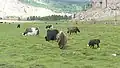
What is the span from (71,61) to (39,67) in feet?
10.3

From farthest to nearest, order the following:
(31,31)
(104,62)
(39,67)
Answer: (31,31), (104,62), (39,67)

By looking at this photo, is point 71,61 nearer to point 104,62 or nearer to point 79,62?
point 79,62

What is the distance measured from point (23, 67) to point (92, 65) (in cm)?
392

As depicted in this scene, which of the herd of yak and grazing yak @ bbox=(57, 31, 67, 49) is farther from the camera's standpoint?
the herd of yak

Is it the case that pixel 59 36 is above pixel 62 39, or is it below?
above

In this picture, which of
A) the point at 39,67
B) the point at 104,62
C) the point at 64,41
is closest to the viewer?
the point at 39,67

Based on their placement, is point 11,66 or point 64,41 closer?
point 11,66

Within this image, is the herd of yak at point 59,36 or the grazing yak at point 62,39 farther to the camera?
the herd of yak at point 59,36

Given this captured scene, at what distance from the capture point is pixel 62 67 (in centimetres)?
1650

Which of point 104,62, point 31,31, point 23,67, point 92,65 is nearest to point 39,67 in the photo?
point 23,67

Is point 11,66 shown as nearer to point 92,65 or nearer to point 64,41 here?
point 92,65

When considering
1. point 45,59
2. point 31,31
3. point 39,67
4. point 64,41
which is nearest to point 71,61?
point 45,59

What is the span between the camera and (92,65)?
55.6 ft

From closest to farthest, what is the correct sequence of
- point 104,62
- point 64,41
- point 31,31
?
point 104,62, point 64,41, point 31,31
